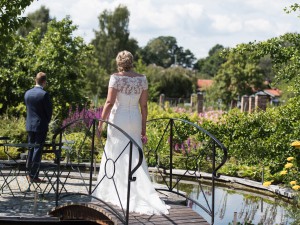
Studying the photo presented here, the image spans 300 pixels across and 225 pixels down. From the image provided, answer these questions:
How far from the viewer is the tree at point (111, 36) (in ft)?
188

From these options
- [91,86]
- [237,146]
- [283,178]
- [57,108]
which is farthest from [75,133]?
[91,86]

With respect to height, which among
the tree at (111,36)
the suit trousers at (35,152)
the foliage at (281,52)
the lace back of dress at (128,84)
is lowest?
the suit trousers at (35,152)

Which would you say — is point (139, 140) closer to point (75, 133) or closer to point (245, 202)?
point (245, 202)

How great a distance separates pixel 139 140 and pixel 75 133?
8.28 m

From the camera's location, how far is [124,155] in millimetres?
7703

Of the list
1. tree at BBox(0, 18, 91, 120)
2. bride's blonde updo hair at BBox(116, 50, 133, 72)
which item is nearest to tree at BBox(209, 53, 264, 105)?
tree at BBox(0, 18, 91, 120)

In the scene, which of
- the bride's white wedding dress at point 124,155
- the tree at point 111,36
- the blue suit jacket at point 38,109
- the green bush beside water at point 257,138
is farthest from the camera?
the tree at point 111,36

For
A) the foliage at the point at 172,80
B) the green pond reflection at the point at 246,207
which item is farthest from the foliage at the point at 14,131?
the foliage at the point at 172,80

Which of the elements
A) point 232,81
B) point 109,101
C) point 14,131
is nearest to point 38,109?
point 109,101

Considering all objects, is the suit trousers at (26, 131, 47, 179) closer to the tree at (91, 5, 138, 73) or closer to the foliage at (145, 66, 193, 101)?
the foliage at (145, 66, 193, 101)

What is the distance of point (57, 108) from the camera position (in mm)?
18406

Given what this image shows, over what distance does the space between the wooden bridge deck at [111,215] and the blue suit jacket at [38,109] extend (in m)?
A: 2.21

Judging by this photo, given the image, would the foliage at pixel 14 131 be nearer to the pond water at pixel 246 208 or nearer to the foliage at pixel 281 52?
the pond water at pixel 246 208

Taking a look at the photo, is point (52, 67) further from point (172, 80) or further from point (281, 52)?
point (172, 80)
